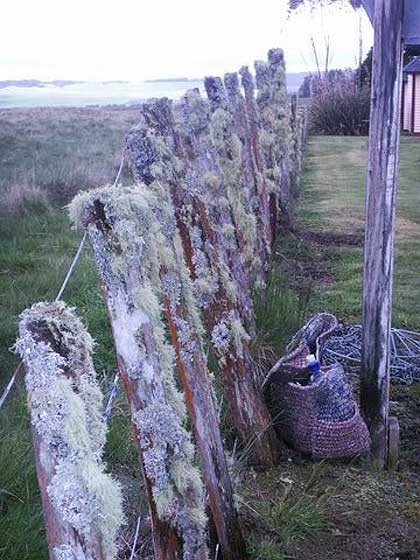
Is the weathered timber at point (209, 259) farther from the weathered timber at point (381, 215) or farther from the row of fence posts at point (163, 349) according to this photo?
the weathered timber at point (381, 215)

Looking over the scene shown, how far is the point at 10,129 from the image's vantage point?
84.3 feet

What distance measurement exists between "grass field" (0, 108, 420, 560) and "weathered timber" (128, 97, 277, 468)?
0.79ft

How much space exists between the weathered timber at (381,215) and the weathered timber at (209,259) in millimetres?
579

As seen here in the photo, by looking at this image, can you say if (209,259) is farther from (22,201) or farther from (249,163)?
(22,201)

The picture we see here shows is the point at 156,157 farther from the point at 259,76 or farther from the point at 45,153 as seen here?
the point at 45,153

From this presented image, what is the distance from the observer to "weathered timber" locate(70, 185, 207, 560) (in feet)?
6.15

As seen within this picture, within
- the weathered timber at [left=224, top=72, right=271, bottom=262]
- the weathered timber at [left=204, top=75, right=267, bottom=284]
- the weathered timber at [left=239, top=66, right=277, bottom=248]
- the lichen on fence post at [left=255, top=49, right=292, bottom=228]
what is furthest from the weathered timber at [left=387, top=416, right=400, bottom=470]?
the lichen on fence post at [left=255, top=49, right=292, bottom=228]

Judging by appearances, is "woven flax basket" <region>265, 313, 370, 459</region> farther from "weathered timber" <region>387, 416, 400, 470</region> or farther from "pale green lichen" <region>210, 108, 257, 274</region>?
"pale green lichen" <region>210, 108, 257, 274</region>

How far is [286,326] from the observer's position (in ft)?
15.1

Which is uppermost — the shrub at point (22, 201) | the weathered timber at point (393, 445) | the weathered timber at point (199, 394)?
the weathered timber at point (199, 394)

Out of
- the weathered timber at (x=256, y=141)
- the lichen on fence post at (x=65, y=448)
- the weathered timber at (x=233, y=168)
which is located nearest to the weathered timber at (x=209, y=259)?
the weathered timber at (x=233, y=168)

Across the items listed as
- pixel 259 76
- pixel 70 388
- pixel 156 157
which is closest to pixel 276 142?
pixel 259 76

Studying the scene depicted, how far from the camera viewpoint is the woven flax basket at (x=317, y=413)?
3543 millimetres

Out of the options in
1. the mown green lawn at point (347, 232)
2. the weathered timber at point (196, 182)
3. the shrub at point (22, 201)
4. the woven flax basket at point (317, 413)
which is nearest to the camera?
the weathered timber at point (196, 182)
